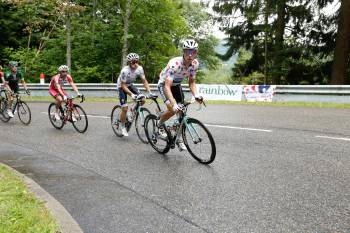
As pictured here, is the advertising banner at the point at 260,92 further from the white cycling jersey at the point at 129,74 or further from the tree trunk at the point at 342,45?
the white cycling jersey at the point at 129,74

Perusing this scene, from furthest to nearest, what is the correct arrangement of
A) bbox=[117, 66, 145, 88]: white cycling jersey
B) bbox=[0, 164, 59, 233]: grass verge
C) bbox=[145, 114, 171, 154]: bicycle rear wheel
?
bbox=[117, 66, 145, 88]: white cycling jersey → bbox=[145, 114, 171, 154]: bicycle rear wheel → bbox=[0, 164, 59, 233]: grass verge

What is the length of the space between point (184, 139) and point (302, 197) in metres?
2.94

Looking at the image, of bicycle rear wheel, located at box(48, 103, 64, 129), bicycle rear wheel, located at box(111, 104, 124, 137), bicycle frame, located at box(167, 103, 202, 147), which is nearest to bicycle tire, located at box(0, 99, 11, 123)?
bicycle rear wheel, located at box(48, 103, 64, 129)

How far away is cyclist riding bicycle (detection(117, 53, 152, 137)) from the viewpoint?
966 cm

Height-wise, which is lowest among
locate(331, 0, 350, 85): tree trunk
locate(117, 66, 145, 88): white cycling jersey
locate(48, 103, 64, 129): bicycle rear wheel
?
locate(48, 103, 64, 129): bicycle rear wheel

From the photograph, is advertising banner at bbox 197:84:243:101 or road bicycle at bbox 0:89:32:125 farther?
advertising banner at bbox 197:84:243:101

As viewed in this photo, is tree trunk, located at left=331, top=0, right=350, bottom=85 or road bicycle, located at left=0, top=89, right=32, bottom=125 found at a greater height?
tree trunk, located at left=331, top=0, right=350, bottom=85

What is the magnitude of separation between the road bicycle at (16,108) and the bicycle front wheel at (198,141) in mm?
7791

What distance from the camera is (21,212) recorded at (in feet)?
15.9

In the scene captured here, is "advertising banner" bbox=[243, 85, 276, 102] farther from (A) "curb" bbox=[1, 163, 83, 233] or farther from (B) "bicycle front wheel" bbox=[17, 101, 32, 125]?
(A) "curb" bbox=[1, 163, 83, 233]

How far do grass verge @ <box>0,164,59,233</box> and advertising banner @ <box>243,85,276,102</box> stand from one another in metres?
14.1

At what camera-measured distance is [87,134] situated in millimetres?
11164

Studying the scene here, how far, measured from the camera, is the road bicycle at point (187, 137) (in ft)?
23.7

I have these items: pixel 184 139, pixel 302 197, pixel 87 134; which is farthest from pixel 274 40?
pixel 302 197
